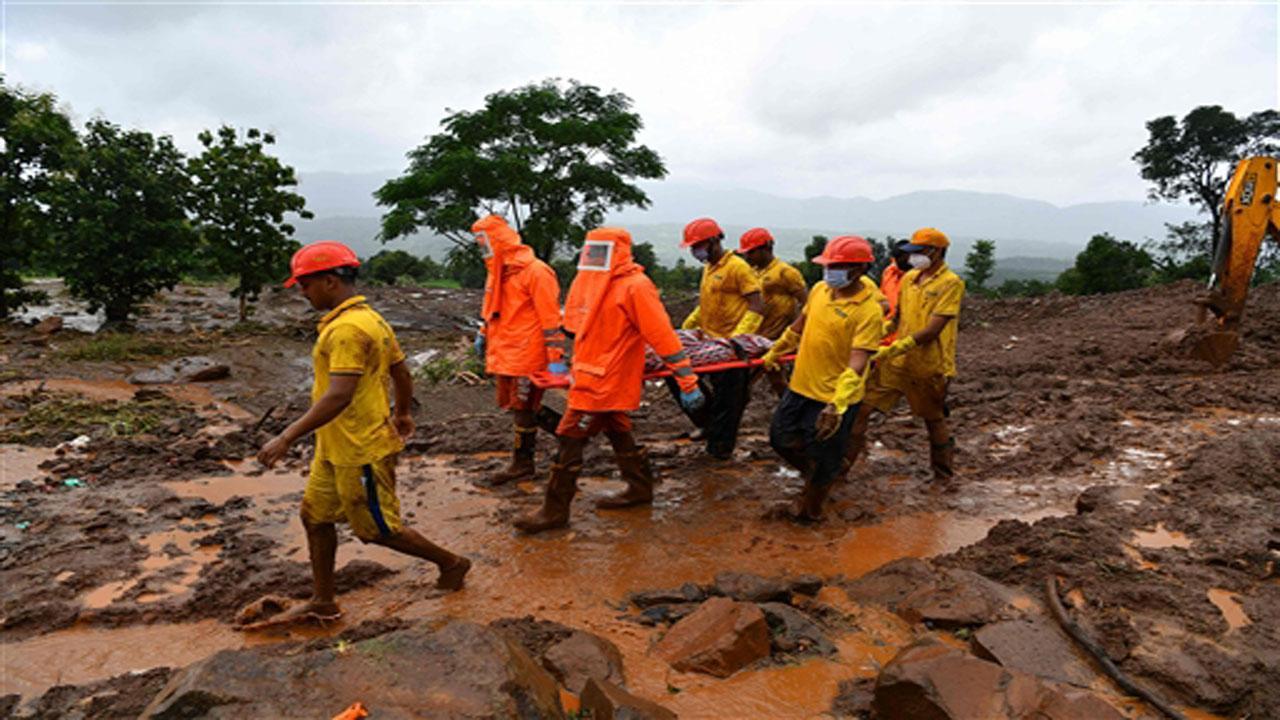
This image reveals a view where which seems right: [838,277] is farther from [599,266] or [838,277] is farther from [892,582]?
[892,582]

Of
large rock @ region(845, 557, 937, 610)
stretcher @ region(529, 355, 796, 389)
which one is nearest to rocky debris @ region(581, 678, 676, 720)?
large rock @ region(845, 557, 937, 610)

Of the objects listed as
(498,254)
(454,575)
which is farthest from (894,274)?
(454,575)

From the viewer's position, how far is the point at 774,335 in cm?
660

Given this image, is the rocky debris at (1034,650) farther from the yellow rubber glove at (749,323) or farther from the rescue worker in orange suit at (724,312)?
the yellow rubber glove at (749,323)

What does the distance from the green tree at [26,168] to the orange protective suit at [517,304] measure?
9346 millimetres

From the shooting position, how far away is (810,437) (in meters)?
4.45

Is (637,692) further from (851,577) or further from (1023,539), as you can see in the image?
(1023,539)

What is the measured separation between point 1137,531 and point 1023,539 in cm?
80

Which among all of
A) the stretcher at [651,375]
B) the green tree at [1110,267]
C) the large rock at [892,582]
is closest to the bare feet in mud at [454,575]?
the stretcher at [651,375]

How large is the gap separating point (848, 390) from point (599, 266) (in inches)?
64.4

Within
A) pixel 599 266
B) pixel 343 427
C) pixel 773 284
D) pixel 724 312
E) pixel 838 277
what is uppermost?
pixel 599 266

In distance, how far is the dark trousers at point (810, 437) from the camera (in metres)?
4.42

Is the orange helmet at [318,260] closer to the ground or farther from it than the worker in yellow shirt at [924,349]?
farther from it

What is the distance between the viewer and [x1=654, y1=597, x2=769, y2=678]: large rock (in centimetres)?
292
